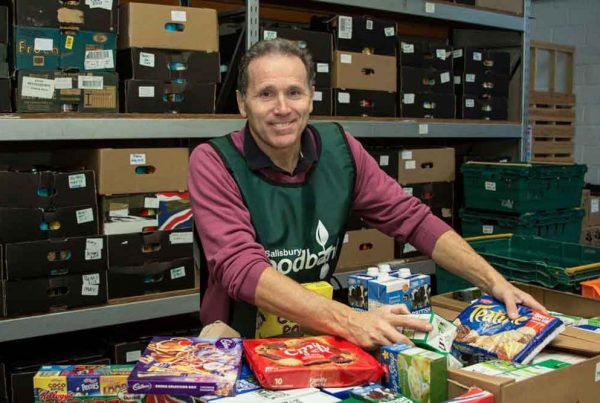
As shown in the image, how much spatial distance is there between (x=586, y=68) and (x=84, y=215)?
13.3ft

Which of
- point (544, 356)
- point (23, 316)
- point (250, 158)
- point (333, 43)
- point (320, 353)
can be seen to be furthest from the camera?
point (333, 43)

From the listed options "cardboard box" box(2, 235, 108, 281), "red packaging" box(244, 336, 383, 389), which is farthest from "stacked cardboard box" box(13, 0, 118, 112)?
"red packaging" box(244, 336, 383, 389)

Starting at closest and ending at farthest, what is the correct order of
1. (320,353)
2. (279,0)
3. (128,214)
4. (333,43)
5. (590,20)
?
(320,353), (128,214), (333,43), (279,0), (590,20)

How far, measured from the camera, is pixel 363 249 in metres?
3.45

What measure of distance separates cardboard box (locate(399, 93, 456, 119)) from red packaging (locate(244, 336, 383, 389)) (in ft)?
8.11

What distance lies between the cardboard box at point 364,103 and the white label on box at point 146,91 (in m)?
0.92

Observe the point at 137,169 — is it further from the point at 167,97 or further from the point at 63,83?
the point at 63,83

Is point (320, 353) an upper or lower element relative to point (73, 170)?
lower

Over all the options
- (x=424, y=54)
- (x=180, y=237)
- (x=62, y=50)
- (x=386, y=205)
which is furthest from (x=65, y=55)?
(x=424, y=54)

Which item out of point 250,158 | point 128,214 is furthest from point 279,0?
point 250,158

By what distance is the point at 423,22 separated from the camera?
4266 millimetres

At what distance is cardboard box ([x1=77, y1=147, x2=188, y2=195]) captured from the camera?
8.68ft

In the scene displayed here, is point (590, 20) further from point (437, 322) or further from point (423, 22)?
point (437, 322)

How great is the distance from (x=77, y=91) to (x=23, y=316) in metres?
0.84
